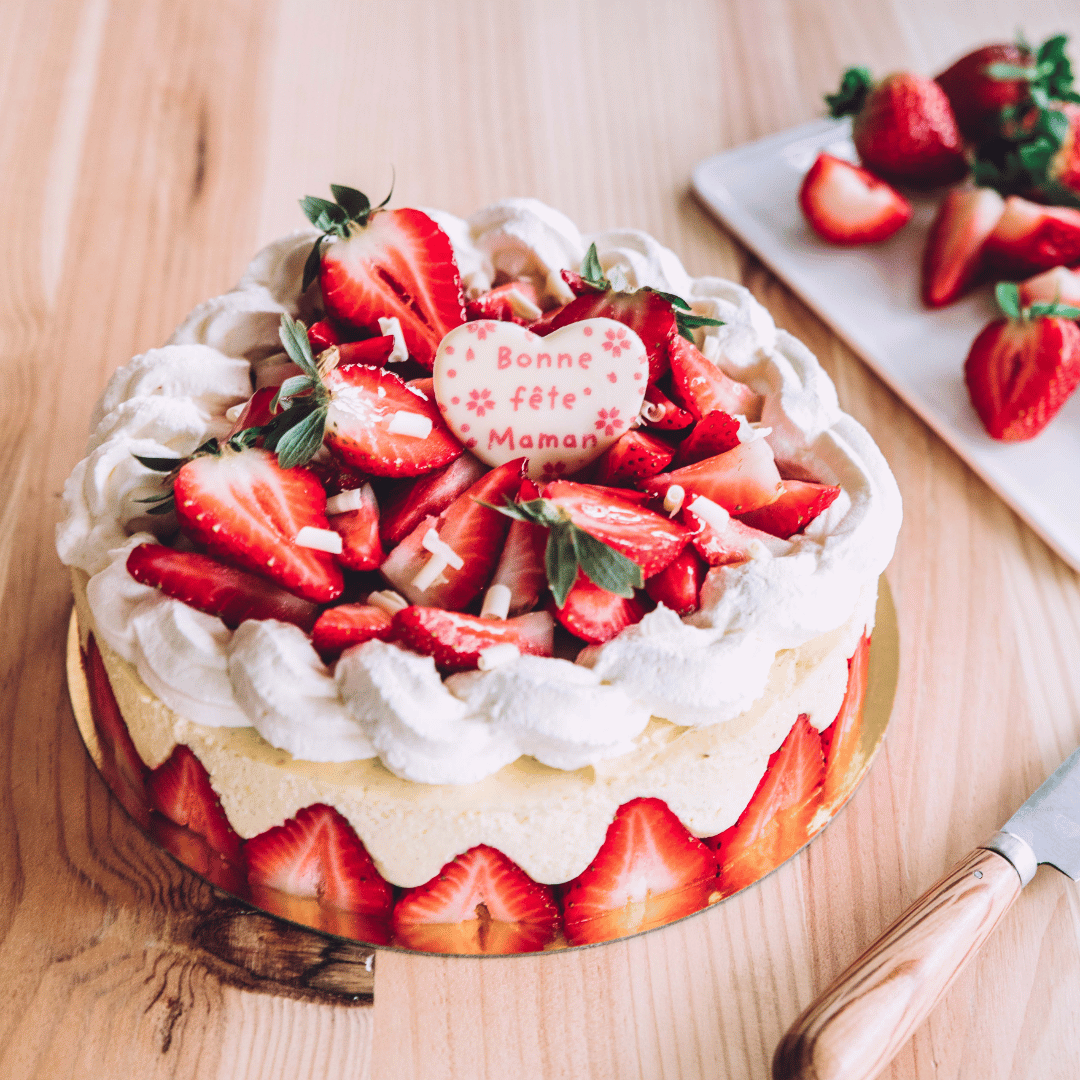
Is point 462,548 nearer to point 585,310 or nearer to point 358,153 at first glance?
point 585,310

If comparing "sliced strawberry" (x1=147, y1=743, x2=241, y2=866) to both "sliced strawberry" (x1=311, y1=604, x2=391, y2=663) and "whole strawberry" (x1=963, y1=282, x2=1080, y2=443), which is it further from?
"whole strawberry" (x1=963, y1=282, x2=1080, y2=443)

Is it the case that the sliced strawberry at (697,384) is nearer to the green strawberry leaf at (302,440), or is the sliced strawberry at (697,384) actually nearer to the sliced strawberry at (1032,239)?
the green strawberry leaf at (302,440)

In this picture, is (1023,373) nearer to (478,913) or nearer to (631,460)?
(631,460)

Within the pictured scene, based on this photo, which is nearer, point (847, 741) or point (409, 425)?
point (409, 425)

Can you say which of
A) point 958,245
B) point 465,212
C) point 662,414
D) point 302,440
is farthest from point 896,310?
point 302,440

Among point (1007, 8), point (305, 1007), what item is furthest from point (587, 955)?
point (1007, 8)

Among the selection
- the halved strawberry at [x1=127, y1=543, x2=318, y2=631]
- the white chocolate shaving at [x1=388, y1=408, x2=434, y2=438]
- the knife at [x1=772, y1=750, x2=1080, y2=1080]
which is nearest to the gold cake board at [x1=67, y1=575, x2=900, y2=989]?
the knife at [x1=772, y1=750, x2=1080, y2=1080]

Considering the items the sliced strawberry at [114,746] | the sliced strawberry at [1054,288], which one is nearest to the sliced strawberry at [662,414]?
the sliced strawberry at [114,746]
